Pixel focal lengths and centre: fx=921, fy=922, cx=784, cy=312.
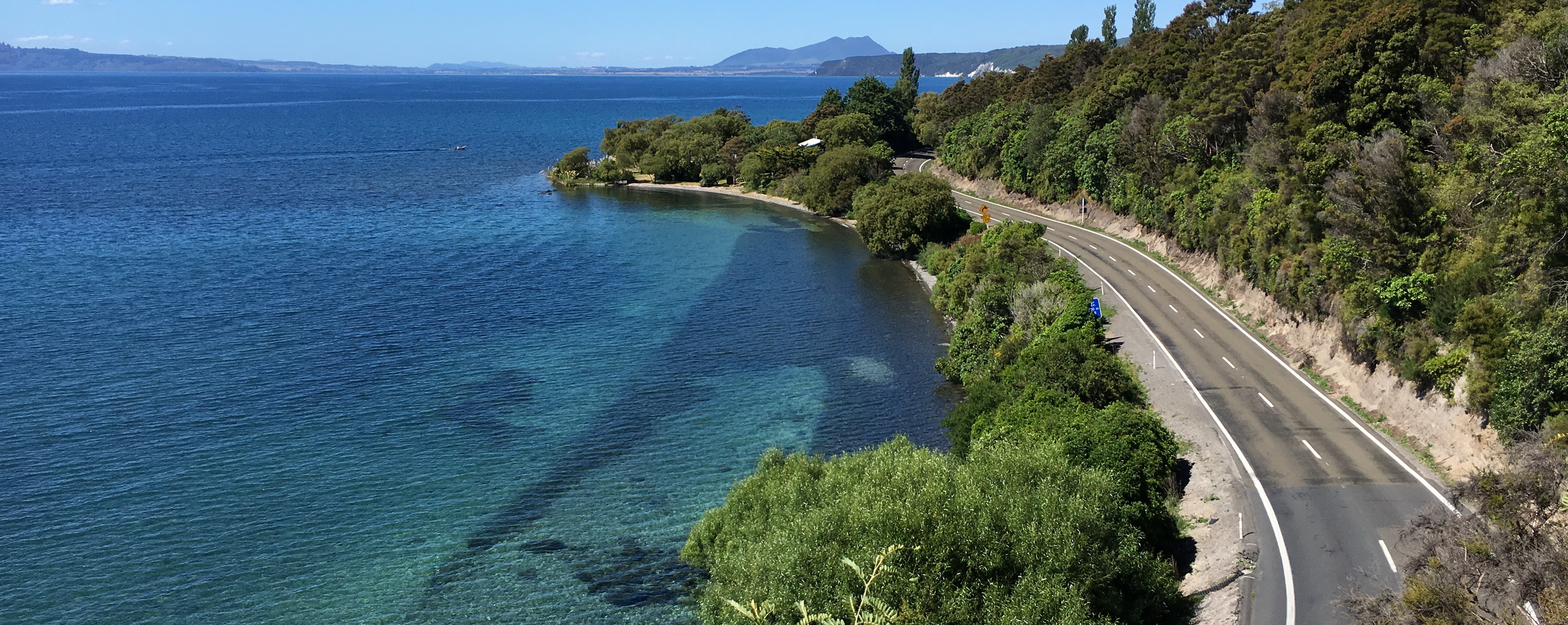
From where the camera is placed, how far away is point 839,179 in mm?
103125

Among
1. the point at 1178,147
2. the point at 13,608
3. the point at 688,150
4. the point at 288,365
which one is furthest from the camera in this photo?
the point at 688,150

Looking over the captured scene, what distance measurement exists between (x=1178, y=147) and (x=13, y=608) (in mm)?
69542

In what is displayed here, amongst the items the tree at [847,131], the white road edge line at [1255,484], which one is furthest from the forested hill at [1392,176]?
the tree at [847,131]

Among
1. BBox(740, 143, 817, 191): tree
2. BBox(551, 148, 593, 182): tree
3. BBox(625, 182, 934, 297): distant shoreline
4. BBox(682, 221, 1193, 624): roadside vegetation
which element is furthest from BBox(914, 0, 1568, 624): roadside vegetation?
BBox(551, 148, 593, 182): tree

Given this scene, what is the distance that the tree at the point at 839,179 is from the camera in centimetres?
10250

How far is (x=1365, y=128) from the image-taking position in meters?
47.1

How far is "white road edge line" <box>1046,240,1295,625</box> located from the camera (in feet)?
83.0

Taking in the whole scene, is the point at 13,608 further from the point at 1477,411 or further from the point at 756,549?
the point at 1477,411

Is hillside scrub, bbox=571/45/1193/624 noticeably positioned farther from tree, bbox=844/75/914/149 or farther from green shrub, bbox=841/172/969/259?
tree, bbox=844/75/914/149

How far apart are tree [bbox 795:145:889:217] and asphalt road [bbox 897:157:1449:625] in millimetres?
53344

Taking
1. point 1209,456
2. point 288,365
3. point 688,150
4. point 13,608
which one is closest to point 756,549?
point 1209,456

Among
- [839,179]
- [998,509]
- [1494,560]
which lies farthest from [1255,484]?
[839,179]

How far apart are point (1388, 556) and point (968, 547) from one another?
13.1 meters

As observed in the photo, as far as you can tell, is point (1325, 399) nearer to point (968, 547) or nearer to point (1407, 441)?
point (1407, 441)
